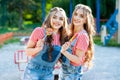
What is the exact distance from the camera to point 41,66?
3098mm

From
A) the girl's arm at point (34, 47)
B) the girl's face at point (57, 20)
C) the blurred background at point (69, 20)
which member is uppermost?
the girl's face at point (57, 20)

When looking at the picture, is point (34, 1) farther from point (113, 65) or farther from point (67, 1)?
point (113, 65)

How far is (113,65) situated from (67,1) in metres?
11.0

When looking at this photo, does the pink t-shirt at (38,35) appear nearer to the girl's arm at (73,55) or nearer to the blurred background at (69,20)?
the girl's arm at (73,55)

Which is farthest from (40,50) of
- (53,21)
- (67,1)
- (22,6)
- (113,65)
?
(22,6)

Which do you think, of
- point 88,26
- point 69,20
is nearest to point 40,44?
point 88,26

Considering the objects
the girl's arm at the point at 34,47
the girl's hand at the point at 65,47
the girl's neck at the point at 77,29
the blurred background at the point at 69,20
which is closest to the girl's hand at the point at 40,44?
the girl's arm at the point at 34,47

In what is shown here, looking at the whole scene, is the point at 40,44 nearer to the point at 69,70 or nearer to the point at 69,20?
the point at 69,70

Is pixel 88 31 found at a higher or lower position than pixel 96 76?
higher

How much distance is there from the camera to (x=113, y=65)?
8.97 m

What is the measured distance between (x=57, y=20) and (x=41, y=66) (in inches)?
16.8

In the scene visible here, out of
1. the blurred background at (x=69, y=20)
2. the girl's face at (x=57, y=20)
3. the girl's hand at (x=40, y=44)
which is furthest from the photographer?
the blurred background at (x=69, y=20)

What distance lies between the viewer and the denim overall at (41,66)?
305cm

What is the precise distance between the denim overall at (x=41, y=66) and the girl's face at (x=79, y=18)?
30 cm
